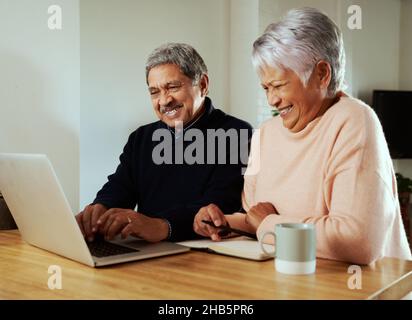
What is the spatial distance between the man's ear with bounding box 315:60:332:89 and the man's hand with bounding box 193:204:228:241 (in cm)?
43

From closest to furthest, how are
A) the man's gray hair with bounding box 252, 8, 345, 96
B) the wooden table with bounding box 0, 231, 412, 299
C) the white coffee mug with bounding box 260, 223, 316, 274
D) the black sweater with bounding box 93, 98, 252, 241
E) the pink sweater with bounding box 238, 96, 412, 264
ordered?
the wooden table with bounding box 0, 231, 412, 299 → the white coffee mug with bounding box 260, 223, 316, 274 → the pink sweater with bounding box 238, 96, 412, 264 → the man's gray hair with bounding box 252, 8, 345, 96 → the black sweater with bounding box 93, 98, 252, 241

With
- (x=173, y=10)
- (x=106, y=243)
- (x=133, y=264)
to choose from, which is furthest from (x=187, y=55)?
(x=173, y=10)

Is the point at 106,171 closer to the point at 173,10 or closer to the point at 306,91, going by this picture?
the point at 173,10

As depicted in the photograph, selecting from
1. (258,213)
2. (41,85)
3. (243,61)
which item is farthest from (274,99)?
(243,61)

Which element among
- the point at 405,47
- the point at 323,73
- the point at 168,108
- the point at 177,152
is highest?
the point at 405,47

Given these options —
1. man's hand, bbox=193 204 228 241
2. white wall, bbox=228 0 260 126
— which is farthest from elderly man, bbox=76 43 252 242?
white wall, bbox=228 0 260 126

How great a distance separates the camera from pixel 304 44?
1.28m

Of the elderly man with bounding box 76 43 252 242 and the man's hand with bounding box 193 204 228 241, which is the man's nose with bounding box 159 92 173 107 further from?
the man's hand with bounding box 193 204 228 241

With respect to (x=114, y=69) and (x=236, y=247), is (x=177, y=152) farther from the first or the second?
(x=114, y=69)

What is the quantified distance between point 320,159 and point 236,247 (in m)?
0.30

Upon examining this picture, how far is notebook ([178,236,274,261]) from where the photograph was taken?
3.73 feet

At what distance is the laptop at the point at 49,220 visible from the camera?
1048 mm

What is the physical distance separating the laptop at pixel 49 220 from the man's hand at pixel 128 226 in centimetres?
2

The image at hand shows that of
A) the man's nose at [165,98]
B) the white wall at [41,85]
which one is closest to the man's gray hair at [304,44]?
the man's nose at [165,98]
